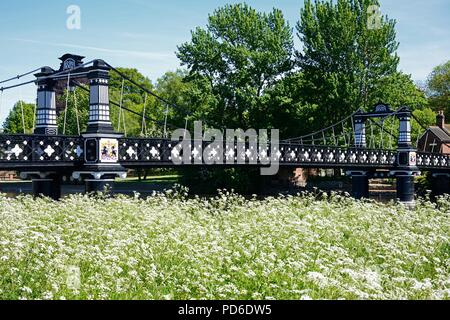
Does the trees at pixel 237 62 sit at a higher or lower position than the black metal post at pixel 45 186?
higher

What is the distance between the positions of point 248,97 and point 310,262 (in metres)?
32.4

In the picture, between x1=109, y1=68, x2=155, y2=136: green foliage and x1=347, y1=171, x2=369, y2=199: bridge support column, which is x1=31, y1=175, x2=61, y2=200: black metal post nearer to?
x1=347, y1=171, x2=369, y2=199: bridge support column

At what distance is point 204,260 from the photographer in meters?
8.59

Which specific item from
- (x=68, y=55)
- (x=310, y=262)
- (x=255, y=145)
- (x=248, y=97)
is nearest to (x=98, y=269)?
(x=310, y=262)

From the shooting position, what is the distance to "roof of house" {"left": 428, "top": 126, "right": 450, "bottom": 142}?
5741 centimetres

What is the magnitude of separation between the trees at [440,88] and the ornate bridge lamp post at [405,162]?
133 ft

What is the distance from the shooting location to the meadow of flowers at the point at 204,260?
705 cm

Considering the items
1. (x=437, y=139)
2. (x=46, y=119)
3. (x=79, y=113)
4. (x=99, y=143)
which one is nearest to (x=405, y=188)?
(x=99, y=143)

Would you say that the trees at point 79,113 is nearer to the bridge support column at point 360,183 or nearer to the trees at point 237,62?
the trees at point 237,62

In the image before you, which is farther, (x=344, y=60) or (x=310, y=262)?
(x=344, y=60)

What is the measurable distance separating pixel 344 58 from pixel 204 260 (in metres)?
38.5

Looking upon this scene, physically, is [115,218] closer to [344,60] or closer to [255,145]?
[255,145]

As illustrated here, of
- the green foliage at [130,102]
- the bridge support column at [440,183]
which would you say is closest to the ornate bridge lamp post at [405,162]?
the bridge support column at [440,183]
